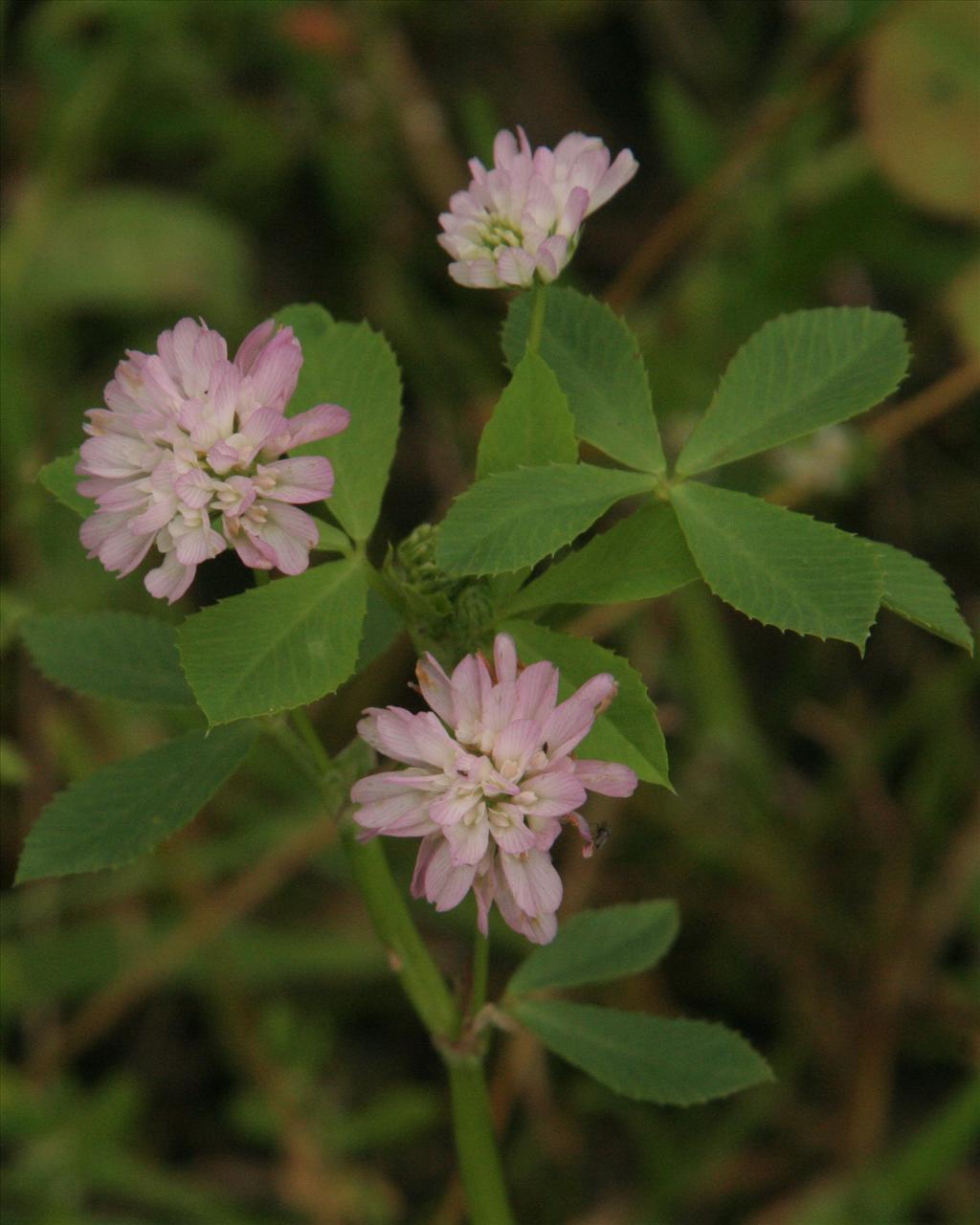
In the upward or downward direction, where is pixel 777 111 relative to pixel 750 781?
upward

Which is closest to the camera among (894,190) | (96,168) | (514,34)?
(894,190)

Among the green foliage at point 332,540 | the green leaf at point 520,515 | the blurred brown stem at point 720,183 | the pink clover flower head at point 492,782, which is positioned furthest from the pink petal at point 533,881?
the blurred brown stem at point 720,183

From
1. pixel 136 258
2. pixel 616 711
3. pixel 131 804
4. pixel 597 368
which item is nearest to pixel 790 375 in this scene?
pixel 597 368

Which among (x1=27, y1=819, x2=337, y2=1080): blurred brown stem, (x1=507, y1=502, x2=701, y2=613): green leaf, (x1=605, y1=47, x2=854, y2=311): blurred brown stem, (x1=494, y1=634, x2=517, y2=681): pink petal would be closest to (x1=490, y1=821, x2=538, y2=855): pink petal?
(x1=494, y1=634, x2=517, y2=681): pink petal

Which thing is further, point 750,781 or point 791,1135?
point 750,781

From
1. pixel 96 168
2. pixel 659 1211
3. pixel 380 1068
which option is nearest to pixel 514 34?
pixel 96 168

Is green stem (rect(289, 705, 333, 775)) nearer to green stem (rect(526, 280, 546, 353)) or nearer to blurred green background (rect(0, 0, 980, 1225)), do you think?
green stem (rect(526, 280, 546, 353))

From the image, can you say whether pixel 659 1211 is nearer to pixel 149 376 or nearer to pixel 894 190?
pixel 149 376

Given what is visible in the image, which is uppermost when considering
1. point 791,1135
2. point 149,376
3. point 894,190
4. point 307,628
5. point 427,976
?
point 149,376
